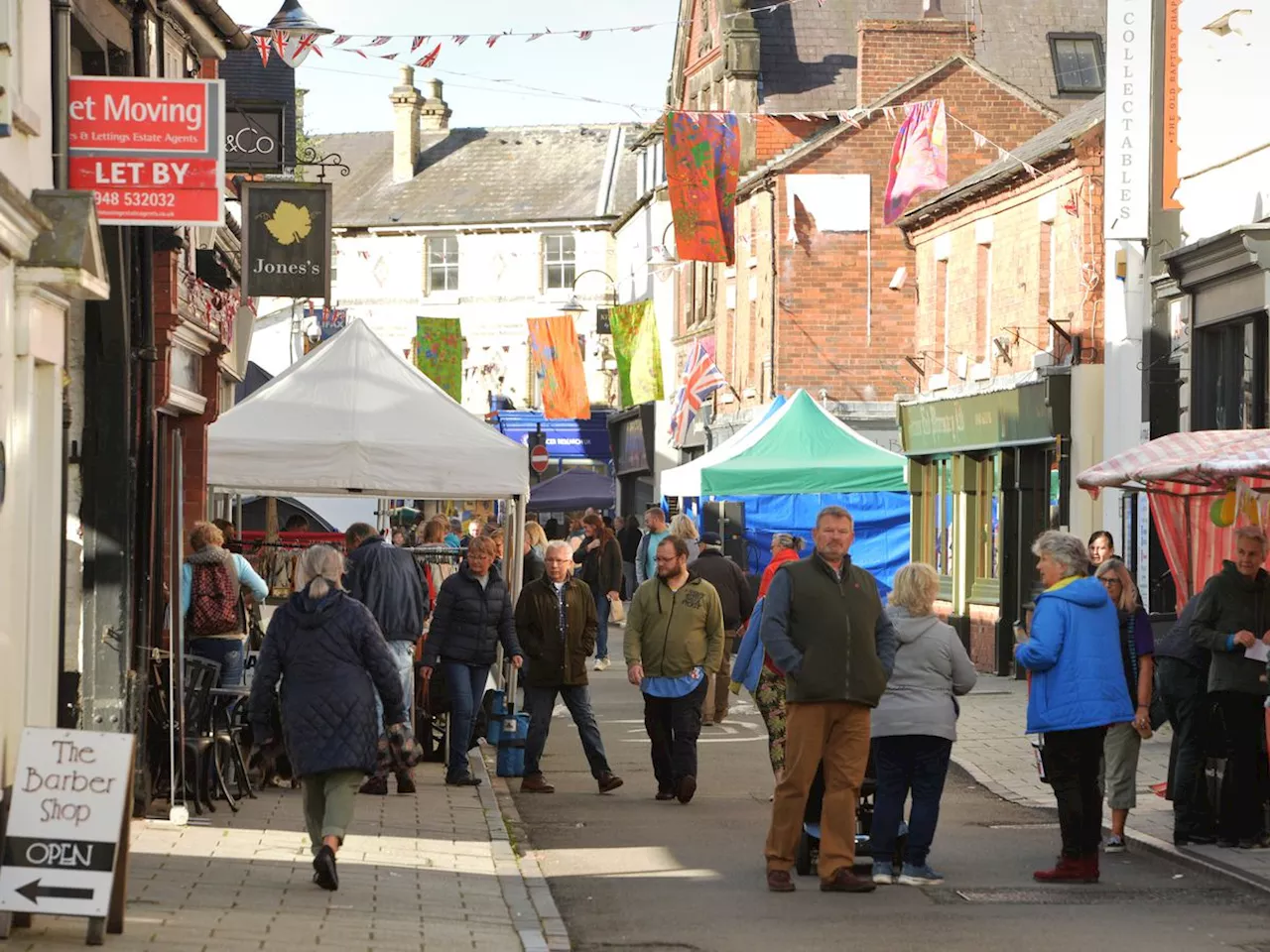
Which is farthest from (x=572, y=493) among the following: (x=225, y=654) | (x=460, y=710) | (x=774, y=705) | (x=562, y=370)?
(x=774, y=705)

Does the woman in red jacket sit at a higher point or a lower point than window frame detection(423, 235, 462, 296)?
lower

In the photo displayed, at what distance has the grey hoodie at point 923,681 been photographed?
428 inches

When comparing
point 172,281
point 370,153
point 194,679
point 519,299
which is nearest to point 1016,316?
point 172,281

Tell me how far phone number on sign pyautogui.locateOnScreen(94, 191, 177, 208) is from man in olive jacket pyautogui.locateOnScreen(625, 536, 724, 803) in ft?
15.5

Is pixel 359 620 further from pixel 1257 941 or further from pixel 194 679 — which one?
pixel 1257 941

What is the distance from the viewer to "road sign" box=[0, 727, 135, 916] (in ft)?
27.3

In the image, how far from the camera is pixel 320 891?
33.2 feet

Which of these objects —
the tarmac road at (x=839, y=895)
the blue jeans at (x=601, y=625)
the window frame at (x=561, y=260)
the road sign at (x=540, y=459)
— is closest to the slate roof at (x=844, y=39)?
the road sign at (x=540, y=459)

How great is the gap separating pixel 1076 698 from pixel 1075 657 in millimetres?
212

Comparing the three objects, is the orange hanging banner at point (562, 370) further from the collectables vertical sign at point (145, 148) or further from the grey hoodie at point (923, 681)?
the grey hoodie at point (923, 681)

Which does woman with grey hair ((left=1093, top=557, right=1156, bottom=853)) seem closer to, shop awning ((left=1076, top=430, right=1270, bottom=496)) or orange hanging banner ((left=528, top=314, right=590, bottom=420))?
shop awning ((left=1076, top=430, right=1270, bottom=496))

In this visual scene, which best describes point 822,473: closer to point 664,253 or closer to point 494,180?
point 664,253

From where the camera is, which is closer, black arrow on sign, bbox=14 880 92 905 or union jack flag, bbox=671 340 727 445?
black arrow on sign, bbox=14 880 92 905

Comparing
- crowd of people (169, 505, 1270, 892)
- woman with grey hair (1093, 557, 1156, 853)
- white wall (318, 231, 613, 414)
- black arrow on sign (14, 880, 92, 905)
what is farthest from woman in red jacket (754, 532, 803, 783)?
white wall (318, 231, 613, 414)
